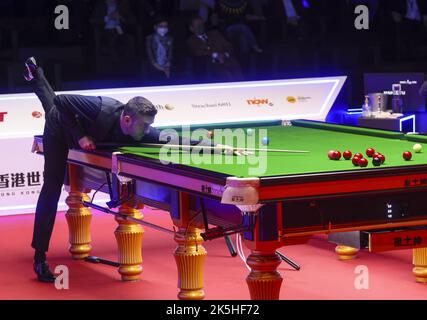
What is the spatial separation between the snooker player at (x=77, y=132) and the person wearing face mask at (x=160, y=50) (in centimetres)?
436

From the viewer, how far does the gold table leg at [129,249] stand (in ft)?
23.4

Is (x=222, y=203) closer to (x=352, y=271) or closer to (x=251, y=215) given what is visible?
(x=251, y=215)

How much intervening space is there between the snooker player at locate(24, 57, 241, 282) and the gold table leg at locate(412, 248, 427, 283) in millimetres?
1424

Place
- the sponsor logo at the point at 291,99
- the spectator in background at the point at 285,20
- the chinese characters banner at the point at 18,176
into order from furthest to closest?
the spectator in background at the point at 285,20 → the sponsor logo at the point at 291,99 → the chinese characters banner at the point at 18,176

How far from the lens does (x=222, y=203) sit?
5.66 meters

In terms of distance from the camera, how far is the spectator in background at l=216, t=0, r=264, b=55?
12539 millimetres

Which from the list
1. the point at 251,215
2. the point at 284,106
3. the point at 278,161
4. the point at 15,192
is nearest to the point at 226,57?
the point at 284,106

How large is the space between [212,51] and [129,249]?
5268 mm

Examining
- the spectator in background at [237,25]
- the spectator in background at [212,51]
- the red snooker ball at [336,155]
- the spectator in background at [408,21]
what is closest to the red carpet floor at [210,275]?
the red snooker ball at [336,155]

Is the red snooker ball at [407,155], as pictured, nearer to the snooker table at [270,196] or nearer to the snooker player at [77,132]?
the snooker table at [270,196]

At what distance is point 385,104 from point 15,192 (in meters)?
4.03

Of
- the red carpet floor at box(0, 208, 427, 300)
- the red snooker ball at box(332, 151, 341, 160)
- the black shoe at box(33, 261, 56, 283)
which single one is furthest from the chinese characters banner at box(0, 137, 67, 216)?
the red snooker ball at box(332, 151, 341, 160)

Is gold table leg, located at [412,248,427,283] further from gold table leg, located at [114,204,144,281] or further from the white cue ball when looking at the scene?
gold table leg, located at [114,204,144,281]

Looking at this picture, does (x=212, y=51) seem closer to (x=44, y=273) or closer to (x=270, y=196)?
(x=44, y=273)
